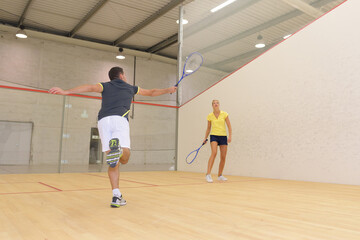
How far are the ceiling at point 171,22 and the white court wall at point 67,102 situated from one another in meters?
0.59

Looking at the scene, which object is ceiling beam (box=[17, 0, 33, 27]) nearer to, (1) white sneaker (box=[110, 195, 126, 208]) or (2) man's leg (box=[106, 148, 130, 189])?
(2) man's leg (box=[106, 148, 130, 189])

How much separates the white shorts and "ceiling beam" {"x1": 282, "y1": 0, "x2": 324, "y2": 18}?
11.3ft

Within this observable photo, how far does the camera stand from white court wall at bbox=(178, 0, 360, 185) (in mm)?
3666

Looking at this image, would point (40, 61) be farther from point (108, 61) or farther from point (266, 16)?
point (266, 16)

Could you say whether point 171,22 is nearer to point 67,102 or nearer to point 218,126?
point 67,102

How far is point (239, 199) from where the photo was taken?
2314 mm

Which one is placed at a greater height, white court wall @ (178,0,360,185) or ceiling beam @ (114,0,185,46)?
ceiling beam @ (114,0,185,46)

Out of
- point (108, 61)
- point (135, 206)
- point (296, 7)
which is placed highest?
point (108, 61)

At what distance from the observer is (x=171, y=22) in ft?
28.7

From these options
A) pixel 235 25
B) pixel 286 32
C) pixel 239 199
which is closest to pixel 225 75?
pixel 235 25

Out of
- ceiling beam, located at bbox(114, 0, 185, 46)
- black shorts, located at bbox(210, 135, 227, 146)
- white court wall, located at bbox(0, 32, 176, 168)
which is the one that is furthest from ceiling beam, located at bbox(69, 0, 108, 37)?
black shorts, located at bbox(210, 135, 227, 146)

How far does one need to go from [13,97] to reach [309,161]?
15.0 feet

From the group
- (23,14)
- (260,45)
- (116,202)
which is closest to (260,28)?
(260,45)

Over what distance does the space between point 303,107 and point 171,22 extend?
562 cm
